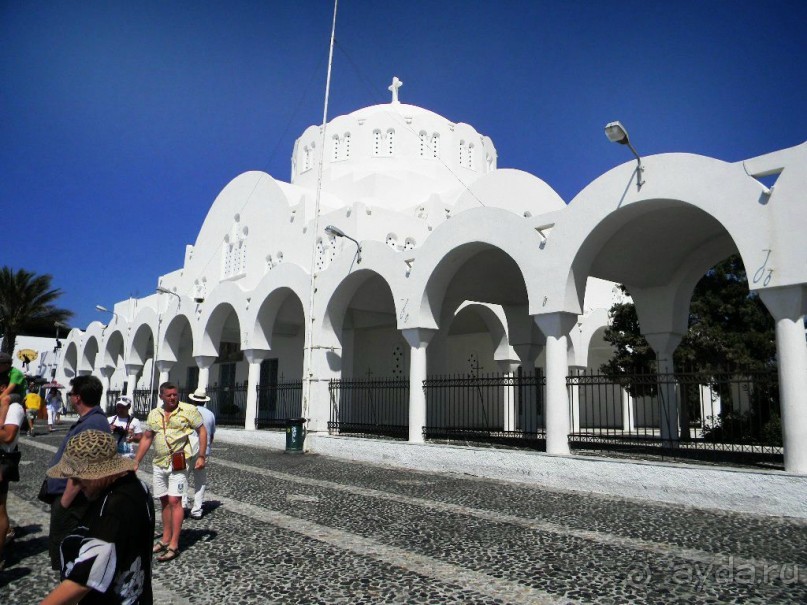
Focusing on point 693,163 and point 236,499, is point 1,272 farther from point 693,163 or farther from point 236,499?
point 693,163

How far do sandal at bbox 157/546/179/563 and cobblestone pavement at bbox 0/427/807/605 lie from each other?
0.07 meters

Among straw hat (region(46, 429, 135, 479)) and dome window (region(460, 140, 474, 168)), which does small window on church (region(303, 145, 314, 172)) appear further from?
straw hat (region(46, 429, 135, 479))

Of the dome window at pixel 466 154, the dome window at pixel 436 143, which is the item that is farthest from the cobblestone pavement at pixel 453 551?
the dome window at pixel 466 154

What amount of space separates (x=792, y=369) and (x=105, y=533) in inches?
306

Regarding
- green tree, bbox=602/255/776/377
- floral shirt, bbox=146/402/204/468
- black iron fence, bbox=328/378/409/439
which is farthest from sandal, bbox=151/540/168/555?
green tree, bbox=602/255/776/377

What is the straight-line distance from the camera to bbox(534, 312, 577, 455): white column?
9.73m

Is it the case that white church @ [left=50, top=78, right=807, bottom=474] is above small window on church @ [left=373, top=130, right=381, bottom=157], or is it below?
below

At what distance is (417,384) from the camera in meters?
12.1

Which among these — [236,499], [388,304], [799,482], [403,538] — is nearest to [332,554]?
[403,538]

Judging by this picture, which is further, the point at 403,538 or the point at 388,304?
the point at 388,304

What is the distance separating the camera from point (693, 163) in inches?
329

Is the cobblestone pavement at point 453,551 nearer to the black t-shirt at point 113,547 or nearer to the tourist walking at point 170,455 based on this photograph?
the tourist walking at point 170,455

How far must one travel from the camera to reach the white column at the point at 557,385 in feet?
31.9

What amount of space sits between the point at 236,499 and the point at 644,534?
193 inches
